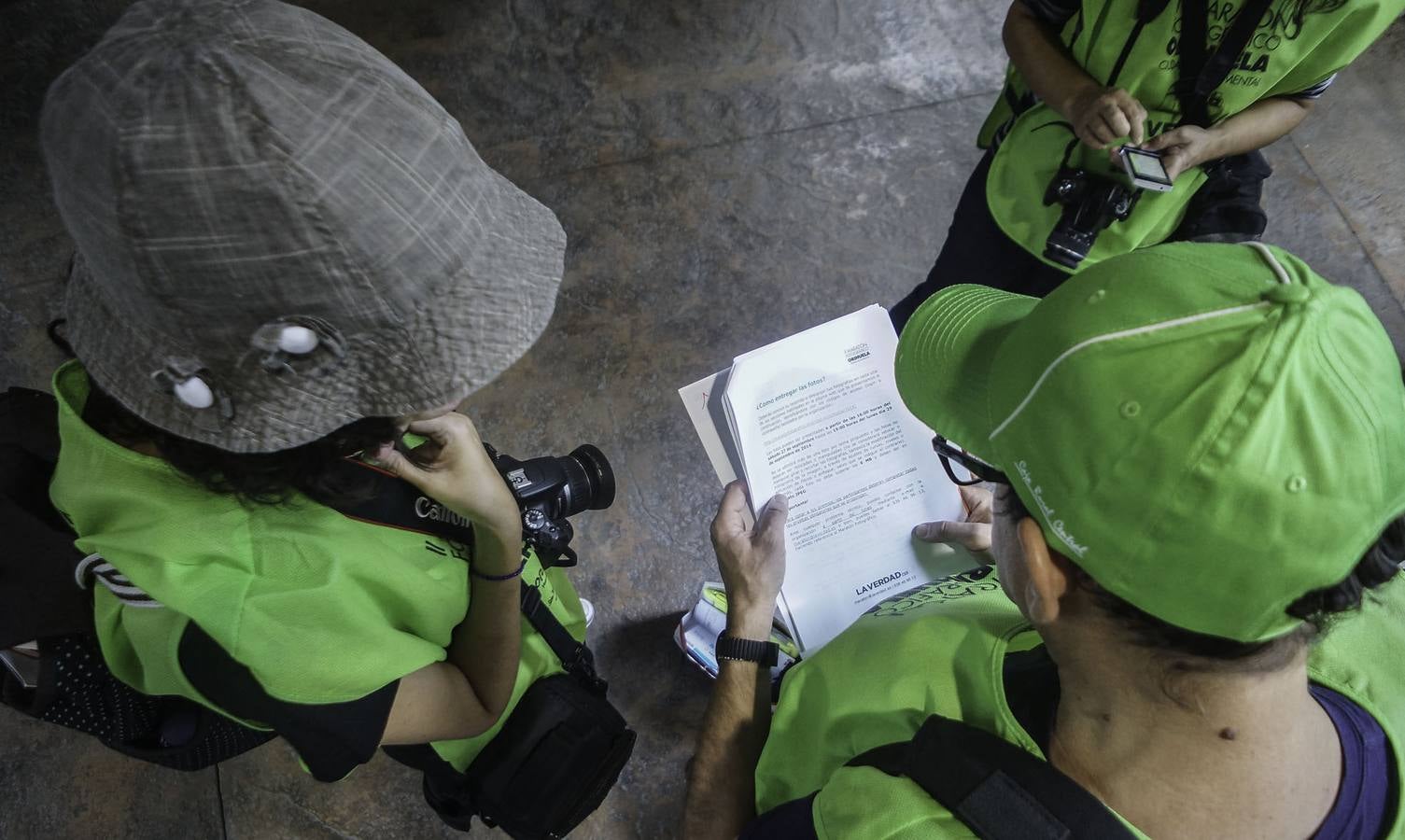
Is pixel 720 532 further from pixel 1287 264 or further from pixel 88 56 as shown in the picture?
pixel 88 56

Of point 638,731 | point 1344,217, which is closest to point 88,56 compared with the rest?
point 638,731

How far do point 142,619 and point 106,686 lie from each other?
0.67 ft

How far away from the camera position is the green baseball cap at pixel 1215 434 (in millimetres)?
665

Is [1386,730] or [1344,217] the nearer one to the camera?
[1386,730]

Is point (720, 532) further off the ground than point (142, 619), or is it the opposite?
point (142, 619)

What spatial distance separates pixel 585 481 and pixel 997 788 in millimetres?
950

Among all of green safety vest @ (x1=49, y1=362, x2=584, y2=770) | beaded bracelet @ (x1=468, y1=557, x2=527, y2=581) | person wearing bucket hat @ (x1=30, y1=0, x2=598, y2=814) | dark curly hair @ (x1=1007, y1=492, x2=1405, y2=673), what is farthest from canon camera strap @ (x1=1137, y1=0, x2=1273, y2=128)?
green safety vest @ (x1=49, y1=362, x2=584, y2=770)

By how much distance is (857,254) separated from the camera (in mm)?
2424

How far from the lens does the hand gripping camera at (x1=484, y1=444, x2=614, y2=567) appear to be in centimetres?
138

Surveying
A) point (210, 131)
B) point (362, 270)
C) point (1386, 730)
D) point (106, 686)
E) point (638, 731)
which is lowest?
point (638, 731)

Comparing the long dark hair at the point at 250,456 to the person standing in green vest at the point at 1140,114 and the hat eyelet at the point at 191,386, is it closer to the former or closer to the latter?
the hat eyelet at the point at 191,386

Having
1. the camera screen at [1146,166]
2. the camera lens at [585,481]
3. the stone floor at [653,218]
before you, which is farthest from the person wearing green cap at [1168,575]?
the stone floor at [653,218]

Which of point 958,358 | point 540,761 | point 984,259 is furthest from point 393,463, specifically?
point 984,259

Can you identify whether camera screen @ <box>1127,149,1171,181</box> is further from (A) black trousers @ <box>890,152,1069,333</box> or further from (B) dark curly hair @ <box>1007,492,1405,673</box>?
(B) dark curly hair @ <box>1007,492,1405,673</box>
